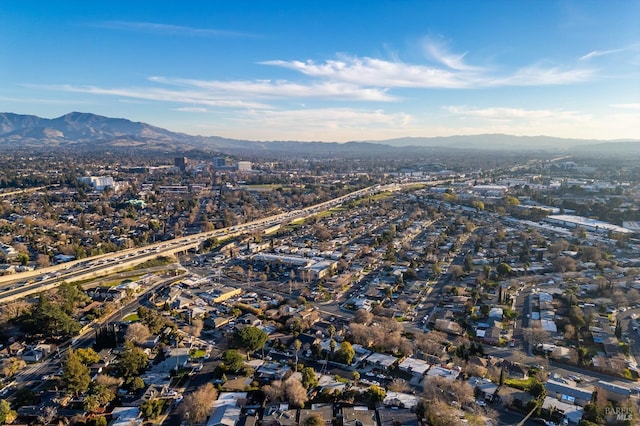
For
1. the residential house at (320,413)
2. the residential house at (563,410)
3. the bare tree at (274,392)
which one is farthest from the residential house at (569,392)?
the bare tree at (274,392)

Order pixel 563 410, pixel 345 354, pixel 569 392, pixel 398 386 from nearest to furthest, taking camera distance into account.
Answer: pixel 563 410
pixel 569 392
pixel 398 386
pixel 345 354

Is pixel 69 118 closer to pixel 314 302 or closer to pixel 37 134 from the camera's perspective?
pixel 37 134

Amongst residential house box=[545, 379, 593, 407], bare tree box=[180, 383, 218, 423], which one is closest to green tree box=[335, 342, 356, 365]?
bare tree box=[180, 383, 218, 423]

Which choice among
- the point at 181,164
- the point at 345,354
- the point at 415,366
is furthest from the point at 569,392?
the point at 181,164

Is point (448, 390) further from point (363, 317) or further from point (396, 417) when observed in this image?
point (363, 317)

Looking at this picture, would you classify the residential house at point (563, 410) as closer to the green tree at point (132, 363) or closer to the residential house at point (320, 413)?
the residential house at point (320, 413)

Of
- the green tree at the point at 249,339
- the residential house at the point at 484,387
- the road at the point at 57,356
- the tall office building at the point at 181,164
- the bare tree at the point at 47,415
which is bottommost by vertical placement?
the road at the point at 57,356
